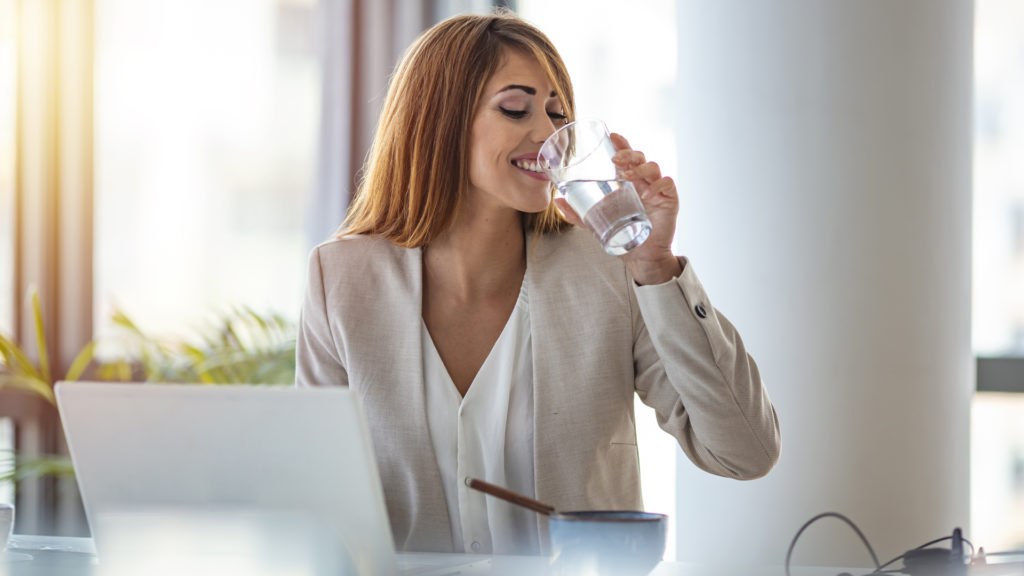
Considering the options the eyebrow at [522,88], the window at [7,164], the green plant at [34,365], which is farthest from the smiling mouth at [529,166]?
the window at [7,164]

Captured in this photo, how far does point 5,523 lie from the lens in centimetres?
141

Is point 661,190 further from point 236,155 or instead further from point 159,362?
point 236,155

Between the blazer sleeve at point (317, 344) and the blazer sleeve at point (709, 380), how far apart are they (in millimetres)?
547

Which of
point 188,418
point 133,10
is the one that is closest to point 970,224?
point 188,418

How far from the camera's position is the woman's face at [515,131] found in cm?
179

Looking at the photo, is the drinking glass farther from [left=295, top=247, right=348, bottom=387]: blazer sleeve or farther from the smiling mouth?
[left=295, top=247, right=348, bottom=387]: blazer sleeve

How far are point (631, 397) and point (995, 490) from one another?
1888 mm

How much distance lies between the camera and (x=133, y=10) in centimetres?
324

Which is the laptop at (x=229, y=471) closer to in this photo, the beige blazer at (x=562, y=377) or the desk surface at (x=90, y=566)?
the desk surface at (x=90, y=566)

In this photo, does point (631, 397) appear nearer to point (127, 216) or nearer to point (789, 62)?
point (789, 62)

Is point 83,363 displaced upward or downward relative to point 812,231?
downward

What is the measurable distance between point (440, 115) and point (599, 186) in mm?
496

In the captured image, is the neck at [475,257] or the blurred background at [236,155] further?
the blurred background at [236,155]

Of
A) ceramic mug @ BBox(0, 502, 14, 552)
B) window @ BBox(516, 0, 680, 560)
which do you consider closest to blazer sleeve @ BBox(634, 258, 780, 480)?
ceramic mug @ BBox(0, 502, 14, 552)
